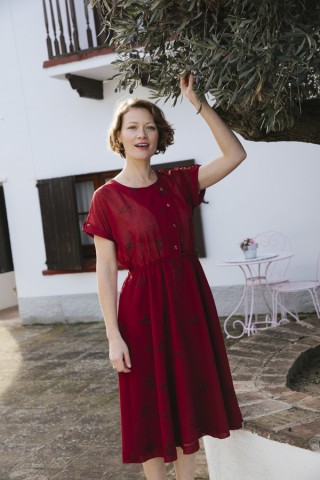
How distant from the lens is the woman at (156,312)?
2197 mm

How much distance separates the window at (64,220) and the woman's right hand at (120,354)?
217 inches

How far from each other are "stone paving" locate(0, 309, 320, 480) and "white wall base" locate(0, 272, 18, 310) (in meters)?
3.90

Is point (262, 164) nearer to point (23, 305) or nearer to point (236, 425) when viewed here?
point (23, 305)

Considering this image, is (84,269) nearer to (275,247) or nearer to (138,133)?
(275,247)

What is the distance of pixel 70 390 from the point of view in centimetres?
495

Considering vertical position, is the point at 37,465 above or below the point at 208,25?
below

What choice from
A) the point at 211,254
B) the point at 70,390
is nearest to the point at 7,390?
the point at 70,390

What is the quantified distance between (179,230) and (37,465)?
1.99 m

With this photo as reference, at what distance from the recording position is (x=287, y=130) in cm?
239

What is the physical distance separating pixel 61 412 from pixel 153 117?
286 centimetres

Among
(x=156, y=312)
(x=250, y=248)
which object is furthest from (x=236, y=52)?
(x=250, y=248)

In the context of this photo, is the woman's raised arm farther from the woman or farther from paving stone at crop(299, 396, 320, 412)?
paving stone at crop(299, 396, 320, 412)

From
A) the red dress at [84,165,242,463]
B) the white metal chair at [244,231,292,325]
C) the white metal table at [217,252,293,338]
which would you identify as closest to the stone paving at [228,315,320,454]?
the red dress at [84,165,242,463]

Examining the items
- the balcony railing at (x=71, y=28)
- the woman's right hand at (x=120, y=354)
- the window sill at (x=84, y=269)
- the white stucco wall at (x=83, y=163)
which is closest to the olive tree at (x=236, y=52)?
the woman's right hand at (x=120, y=354)
